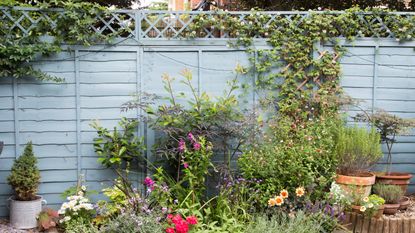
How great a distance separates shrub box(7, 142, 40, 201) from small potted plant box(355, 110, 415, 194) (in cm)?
373

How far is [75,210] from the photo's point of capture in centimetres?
486

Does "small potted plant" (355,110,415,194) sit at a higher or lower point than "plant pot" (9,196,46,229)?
higher

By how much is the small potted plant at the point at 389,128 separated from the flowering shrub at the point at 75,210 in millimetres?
3256

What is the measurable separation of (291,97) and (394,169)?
1665 mm

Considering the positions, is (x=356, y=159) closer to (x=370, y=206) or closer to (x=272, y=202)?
(x=370, y=206)

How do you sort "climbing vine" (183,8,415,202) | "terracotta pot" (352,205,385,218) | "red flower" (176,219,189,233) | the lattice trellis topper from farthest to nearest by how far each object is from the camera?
"climbing vine" (183,8,415,202)
the lattice trellis topper
"terracotta pot" (352,205,385,218)
"red flower" (176,219,189,233)

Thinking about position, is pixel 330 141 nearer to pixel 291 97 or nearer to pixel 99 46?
pixel 291 97

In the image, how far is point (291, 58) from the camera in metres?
5.59

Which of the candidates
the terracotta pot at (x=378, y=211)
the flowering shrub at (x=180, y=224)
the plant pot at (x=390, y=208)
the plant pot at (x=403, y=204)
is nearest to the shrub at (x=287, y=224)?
the terracotta pot at (x=378, y=211)

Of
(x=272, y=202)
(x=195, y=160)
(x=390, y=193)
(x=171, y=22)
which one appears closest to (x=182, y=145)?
(x=195, y=160)

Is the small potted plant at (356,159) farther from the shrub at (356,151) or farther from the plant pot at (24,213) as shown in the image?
the plant pot at (24,213)

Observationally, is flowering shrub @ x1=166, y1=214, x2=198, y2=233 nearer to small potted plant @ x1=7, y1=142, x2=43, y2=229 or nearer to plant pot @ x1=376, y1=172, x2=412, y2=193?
small potted plant @ x1=7, y1=142, x2=43, y2=229

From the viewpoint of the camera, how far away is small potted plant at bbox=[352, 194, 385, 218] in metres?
4.76

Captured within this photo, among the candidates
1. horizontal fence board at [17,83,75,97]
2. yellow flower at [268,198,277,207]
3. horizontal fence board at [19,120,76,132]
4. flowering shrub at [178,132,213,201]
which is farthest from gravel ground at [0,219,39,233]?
yellow flower at [268,198,277,207]
